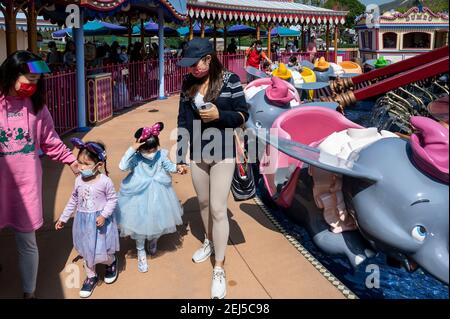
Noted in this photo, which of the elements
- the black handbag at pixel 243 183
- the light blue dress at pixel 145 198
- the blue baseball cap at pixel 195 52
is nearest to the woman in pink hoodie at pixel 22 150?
the light blue dress at pixel 145 198

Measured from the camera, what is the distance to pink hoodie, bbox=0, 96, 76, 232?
283 centimetres

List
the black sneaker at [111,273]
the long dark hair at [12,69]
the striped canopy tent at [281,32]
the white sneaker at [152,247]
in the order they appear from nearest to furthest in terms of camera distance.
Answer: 1. the long dark hair at [12,69]
2. the black sneaker at [111,273]
3. the white sneaker at [152,247]
4. the striped canopy tent at [281,32]

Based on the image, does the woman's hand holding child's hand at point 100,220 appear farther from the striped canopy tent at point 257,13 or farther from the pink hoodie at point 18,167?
the striped canopy tent at point 257,13

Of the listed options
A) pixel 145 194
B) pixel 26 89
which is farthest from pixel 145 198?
pixel 26 89

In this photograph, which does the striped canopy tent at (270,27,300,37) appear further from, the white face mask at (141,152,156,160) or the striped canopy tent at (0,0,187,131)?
the white face mask at (141,152,156,160)

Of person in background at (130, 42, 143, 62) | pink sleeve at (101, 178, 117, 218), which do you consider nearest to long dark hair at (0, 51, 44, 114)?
pink sleeve at (101, 178, 117, 218)

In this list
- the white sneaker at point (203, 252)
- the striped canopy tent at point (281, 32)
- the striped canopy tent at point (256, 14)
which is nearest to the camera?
the white sneaker at point (203, 252)

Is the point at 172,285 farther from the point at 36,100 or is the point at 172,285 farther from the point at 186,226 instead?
the point at 36,100

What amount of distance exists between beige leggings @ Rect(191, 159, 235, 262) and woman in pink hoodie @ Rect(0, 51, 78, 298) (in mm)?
1075

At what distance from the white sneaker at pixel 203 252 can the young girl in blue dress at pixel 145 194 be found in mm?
307

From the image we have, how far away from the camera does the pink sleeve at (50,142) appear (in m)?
3.06

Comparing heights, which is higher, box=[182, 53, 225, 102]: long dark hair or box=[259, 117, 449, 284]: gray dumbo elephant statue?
box=[182, 53, 225, 102]: long dark hair

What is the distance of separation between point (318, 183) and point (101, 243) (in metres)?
1.63

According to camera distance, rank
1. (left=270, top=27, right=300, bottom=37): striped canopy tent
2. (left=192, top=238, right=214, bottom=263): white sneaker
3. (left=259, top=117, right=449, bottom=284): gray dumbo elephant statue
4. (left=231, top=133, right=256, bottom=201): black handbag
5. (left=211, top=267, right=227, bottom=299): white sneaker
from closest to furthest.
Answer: (left=259, top=117, right=449, bottom=284): gray dumbo elephant statue, (left=211, top=267, right=227, bottom=299): white sneaker, (left=192, top=238, right=214, bottom=263): white sneaker, (left=231, top=133, right=256, bottom=201): black handbag, (left=270, top=27, right=300, bottom=37): striped canopy tent
